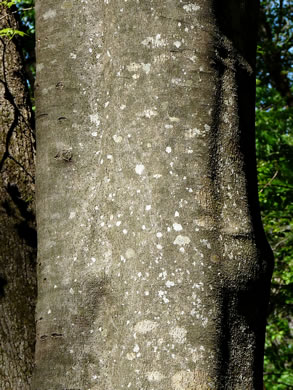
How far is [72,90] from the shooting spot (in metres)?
2.30

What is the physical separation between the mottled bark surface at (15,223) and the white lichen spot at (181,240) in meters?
0.99

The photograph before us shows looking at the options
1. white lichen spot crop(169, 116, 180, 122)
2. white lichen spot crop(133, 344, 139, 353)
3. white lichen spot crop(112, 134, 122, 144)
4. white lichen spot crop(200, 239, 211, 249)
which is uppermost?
white lichen spot crop(169, 116, 180, 122)

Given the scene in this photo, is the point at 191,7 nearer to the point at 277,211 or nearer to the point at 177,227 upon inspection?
the point at 177,227

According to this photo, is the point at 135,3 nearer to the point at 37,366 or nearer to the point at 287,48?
the point at 37,366

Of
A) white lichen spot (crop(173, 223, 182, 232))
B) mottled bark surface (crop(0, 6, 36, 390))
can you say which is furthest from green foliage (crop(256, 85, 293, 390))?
white lichen spot (crop(173, 223, 182, 232))

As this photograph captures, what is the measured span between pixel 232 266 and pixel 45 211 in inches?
29.6

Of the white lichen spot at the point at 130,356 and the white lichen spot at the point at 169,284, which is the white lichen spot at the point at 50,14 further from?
the white lichen spot at the point at 130,356

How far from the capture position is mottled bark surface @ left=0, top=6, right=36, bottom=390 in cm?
252

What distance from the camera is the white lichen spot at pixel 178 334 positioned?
1.81 metres

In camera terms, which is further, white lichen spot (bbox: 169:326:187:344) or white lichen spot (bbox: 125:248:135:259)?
white lichen spot (bbox: 125:248:135:259)

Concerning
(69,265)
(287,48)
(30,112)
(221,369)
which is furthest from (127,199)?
(287,48)

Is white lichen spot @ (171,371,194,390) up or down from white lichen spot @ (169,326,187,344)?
down

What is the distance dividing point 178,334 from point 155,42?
1020mm

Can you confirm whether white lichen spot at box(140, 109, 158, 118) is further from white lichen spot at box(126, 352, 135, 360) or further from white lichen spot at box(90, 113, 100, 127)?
white lichen spot at box(126, 352, 135, 360)
